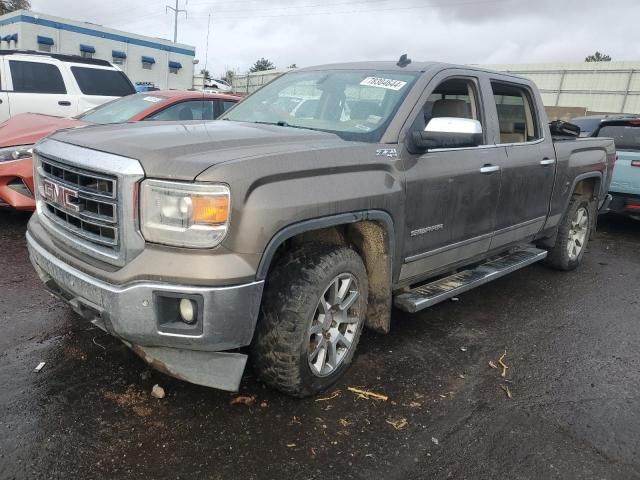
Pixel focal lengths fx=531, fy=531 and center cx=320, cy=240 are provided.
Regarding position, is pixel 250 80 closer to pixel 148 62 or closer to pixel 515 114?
pixel 148 62

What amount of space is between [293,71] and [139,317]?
2.77 m

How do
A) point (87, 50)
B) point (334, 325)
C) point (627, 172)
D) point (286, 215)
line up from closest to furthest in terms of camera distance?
point (286, 215) < point (334, 325) < point (627, 172) < point (87, 50)

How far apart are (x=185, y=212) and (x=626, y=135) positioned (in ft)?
24.3

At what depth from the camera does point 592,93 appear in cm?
2788

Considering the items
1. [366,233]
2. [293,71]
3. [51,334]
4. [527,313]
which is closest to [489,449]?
[366,233]

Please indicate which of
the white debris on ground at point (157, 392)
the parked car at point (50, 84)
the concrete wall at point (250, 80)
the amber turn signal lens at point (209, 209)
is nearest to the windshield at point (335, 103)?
the amber turn signal lens at point (209, 209)

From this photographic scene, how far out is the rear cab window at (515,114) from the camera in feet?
14.2

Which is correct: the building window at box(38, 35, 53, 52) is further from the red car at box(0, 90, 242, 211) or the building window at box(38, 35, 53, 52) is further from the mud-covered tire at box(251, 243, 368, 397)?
the mud-covered tire at box(251, 243, 368, 397)

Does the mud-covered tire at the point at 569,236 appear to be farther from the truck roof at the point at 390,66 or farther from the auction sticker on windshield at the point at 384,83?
the auction sticker on windshield at the point at 384,83

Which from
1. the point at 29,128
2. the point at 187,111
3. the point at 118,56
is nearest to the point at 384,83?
the point at 187,111

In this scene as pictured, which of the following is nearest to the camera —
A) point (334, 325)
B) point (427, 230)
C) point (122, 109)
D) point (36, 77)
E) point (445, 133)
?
point (334, 325)

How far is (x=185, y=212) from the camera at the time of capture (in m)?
2.36

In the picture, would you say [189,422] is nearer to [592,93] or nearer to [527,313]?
[527,313]

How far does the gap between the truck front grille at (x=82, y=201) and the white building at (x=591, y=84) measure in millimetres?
26476
